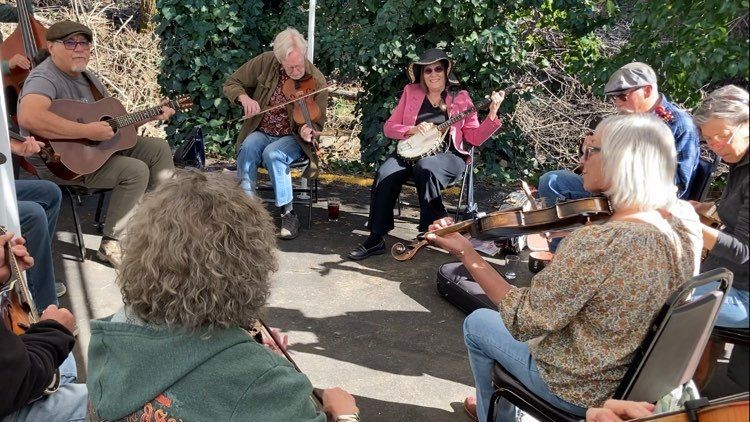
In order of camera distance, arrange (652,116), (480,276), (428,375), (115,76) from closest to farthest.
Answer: (652,116) < (480,276) < (428,375) < (115,76)

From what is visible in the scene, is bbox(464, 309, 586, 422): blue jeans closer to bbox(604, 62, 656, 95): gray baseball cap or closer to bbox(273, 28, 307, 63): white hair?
bbox(604, 62, 656, 95): gray baseball cap

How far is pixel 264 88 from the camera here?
16.1 feet

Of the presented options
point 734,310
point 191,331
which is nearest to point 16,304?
point 191,331

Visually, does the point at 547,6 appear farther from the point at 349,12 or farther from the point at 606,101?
the point at 606,101

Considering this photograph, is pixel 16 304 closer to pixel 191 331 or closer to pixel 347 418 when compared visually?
pixel 191 331

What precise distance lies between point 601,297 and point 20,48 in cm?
418

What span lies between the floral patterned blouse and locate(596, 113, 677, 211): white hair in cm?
8

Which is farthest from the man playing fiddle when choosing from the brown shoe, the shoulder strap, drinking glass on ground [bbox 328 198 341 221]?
the brown shoe

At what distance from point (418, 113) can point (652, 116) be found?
9.09 ft

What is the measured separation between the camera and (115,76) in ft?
26.3

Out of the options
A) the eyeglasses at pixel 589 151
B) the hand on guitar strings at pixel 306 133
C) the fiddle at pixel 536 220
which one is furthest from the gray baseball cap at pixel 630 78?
the hand on guitar strings at pixel 306 133

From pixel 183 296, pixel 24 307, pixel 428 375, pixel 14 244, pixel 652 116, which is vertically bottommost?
pixel 428 375

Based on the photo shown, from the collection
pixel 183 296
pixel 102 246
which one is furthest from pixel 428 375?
pixel 102 246

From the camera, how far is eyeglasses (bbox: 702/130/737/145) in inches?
58.4
